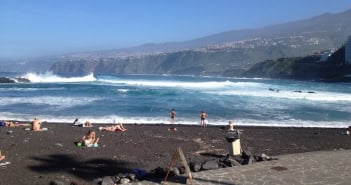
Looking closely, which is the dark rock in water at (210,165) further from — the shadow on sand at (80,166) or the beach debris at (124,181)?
the shadow on sand at (80,166)

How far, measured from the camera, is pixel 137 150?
1534 cm

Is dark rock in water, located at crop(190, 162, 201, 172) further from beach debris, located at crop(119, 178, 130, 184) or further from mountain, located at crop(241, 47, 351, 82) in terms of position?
mountain, located at crop(241, 47, 351, 82)

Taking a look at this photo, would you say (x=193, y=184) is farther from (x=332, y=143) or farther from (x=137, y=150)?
(x=332, y=143)

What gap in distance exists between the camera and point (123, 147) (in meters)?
15.9

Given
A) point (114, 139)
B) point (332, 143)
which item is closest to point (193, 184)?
point (114, 139)

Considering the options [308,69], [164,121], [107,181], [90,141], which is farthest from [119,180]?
[308,69]

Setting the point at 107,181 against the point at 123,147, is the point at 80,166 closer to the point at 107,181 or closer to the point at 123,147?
the point at 123,147

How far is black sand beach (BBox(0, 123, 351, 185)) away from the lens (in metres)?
→ 12.1

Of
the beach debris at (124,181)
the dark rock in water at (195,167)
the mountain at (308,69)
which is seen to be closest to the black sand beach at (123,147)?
the beach debris at (124,181)

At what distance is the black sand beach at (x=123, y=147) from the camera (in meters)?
12.1

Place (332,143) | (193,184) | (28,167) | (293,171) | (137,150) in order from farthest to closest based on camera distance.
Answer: (332,143) < (137,150) < (28,167) < (293,171) < (193,184)

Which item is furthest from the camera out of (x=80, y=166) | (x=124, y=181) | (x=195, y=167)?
(x=80, y=166)

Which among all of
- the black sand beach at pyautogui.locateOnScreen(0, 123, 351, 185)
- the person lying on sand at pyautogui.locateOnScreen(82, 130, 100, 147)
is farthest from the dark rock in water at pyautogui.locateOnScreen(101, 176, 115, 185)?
the person lying on sand at pyautogui.locateOnScreen(82, 130, 100, 147)

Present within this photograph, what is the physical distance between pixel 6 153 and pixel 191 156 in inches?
226
